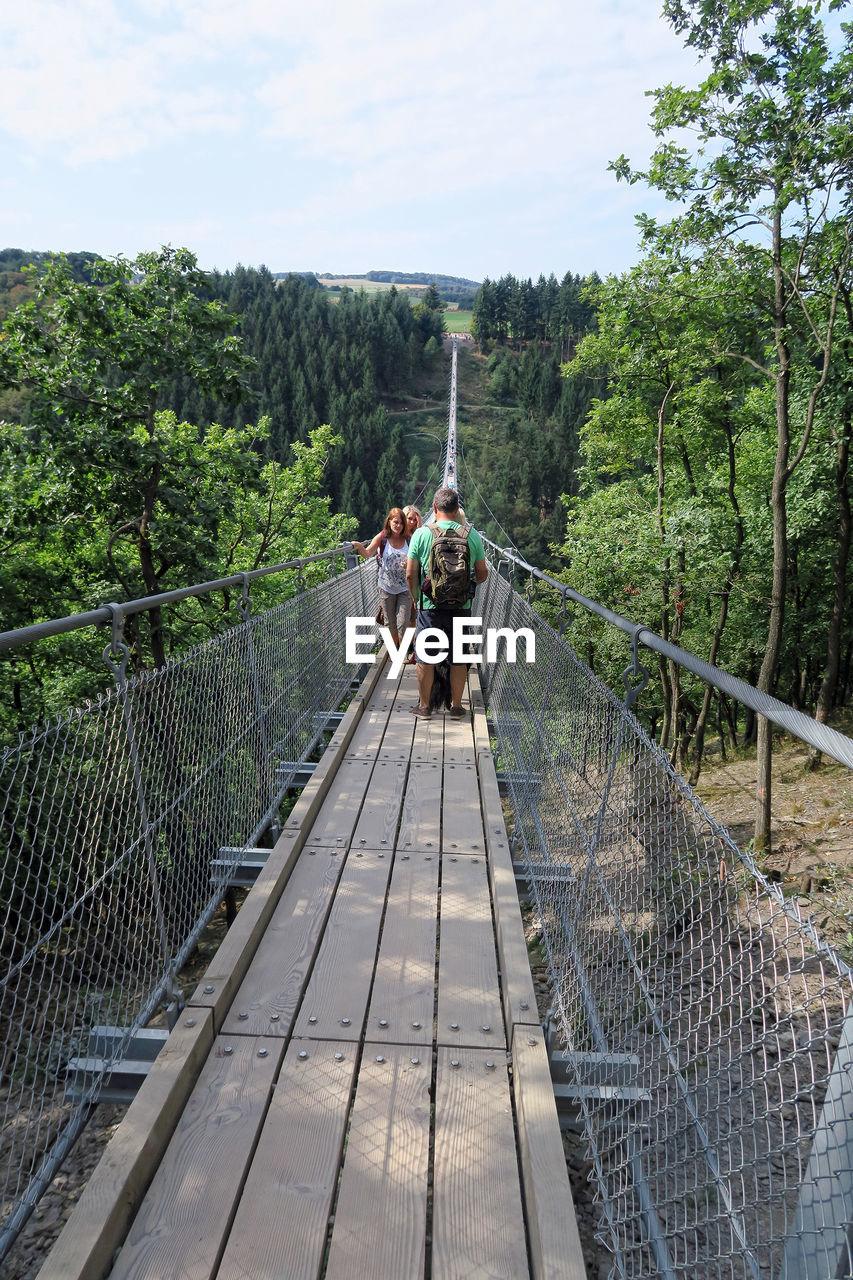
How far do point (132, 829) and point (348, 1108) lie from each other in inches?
37.7

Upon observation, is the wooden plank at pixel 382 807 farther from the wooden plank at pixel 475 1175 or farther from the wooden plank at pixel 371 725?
the wooden plank at pixel 475 1175

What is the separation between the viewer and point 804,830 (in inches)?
332

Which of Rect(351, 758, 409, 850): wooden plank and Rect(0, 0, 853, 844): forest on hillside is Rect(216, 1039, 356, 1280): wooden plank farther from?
Rect(0, 0, 853, 844): forest on hillside

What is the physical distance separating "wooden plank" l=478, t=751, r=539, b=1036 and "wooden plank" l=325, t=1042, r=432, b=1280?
1.00ft

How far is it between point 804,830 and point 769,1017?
4.43 metres

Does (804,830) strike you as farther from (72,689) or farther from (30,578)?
(30,578)

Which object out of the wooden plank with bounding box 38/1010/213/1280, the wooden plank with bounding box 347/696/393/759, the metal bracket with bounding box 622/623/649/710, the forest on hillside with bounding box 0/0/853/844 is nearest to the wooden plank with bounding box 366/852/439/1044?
the wooden plank with bounding box 38/1010/213/1280

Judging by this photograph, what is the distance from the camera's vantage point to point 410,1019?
234 centimetres

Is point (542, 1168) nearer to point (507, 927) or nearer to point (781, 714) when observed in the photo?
point (507, 927)

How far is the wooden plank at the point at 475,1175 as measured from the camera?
1.63 metres

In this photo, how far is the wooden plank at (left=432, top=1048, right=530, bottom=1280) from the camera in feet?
5.36

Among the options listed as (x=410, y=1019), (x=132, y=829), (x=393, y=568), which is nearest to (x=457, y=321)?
(x=393, y=568)

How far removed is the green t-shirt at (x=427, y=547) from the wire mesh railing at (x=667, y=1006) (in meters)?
1.36

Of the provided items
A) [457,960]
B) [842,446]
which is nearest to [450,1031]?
[457,960]
